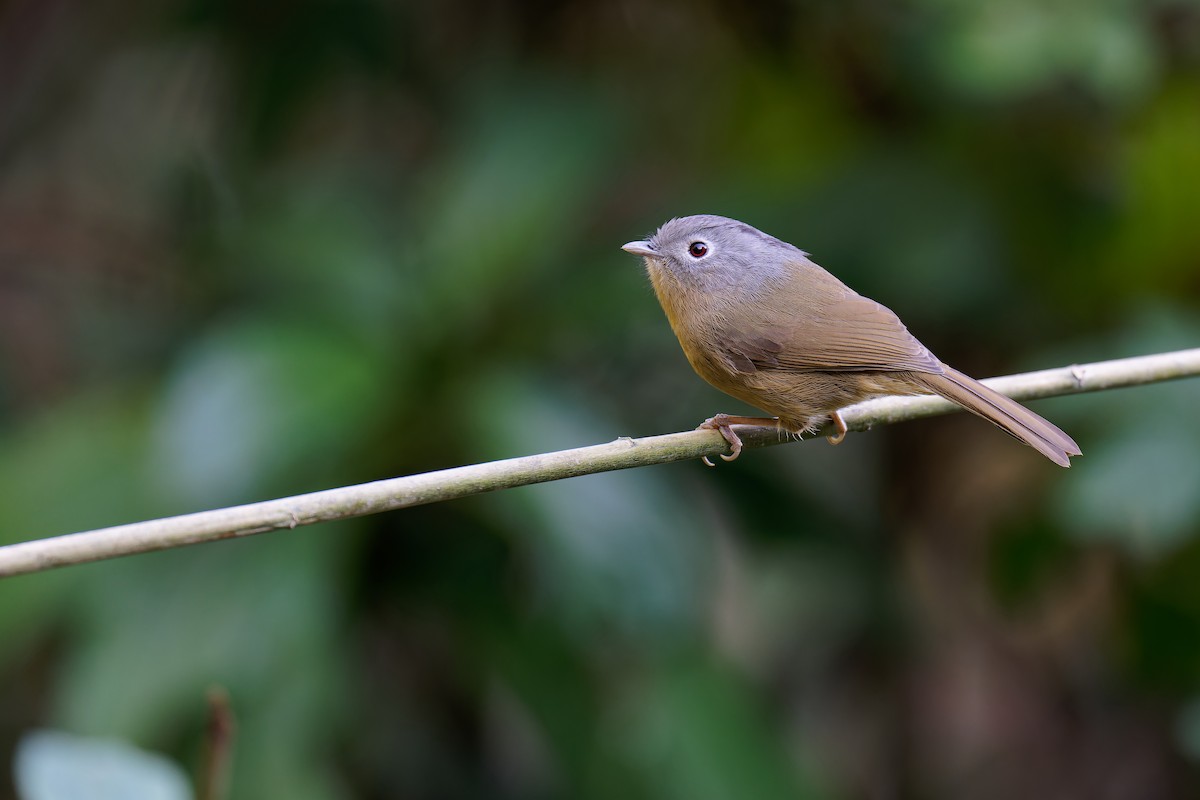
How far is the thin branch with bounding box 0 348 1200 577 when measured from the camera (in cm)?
181

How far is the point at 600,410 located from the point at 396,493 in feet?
7.17

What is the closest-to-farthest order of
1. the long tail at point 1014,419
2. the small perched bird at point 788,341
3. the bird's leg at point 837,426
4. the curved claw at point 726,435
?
the curved claw at point 726,435 → the long tail at point 1014,419 → the small perched bird at point 788,341 → the bird's leg at point 837,426

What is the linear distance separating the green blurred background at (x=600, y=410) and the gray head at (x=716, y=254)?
0.47 m

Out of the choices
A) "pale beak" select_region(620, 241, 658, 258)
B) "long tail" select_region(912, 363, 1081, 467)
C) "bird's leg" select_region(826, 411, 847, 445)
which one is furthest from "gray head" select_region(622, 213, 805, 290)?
"long tail" select_region(912, 363, 1081, 467)

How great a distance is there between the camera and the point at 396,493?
6.32 ft

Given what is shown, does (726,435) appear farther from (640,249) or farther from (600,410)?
(600,410)

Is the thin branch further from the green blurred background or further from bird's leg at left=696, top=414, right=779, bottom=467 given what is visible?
the green blurred background

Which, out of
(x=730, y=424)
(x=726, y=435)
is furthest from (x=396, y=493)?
(x=730, y=424)

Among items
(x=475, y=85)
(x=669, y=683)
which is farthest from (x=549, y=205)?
(x=669, y=683)

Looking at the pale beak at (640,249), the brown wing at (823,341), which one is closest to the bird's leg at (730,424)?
the brown wing at (823,341)

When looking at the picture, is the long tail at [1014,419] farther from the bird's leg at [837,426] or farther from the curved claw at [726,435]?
the curved claw at [726,435]

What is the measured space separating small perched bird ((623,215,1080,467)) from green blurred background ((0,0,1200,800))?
551 mm

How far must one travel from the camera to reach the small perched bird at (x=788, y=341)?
9.37 ft

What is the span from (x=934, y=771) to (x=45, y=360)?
3.80m
